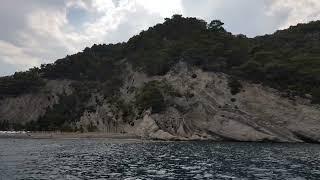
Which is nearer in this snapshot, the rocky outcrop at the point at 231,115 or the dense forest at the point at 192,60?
the rocky outcrop at the point at 231,115

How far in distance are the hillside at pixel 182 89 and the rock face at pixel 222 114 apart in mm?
249

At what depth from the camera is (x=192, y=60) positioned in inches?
5645

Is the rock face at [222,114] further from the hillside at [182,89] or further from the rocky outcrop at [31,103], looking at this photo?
the rocky outcrop at [31,103]

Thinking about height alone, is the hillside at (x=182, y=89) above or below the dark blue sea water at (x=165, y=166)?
above

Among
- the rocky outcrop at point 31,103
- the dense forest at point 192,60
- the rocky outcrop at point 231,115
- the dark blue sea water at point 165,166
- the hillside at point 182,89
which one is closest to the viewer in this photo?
the dark blue sea water at point 165,166

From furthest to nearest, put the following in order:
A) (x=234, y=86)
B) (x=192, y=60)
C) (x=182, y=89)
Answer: (x=192, y=60)
(x=182, y=89)
(x=234, y=86)

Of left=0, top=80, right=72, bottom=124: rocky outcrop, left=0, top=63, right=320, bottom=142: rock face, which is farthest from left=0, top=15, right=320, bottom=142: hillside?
left=0, top=80, right=72, bottom=124: rocky outcrop

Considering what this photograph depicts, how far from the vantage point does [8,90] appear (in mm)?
188500

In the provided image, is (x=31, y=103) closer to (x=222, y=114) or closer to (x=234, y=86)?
(x=234, y=86)

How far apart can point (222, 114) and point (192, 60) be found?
93.5ft

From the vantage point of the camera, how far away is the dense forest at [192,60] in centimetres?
12838

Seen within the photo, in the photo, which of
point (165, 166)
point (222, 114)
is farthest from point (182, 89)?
point (165, 166)

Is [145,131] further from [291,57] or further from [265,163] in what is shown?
[265,163]

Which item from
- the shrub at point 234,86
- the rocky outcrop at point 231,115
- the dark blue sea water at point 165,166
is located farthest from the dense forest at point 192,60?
the dark blue sea water at point 165,166
